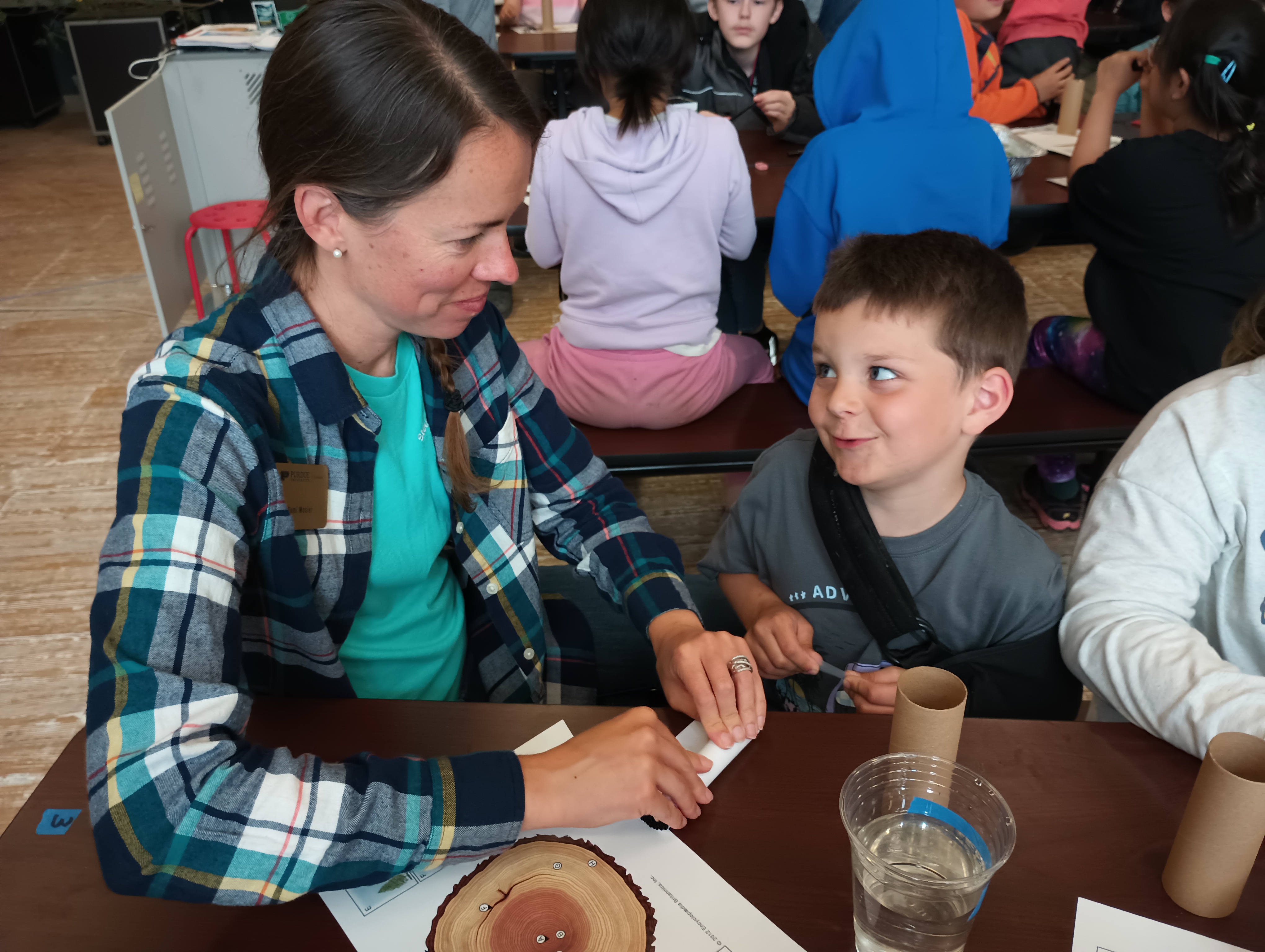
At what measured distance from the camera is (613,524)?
1.28 m

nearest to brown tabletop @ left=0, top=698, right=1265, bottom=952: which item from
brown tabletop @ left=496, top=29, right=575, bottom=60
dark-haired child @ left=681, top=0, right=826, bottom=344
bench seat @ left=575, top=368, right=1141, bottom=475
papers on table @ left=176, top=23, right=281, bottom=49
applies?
bench seat @ left=575, top=368, right=1141, bottom=475

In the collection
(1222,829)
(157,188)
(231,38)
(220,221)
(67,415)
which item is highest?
(231,38)

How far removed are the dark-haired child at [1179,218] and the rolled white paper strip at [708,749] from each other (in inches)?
61.3

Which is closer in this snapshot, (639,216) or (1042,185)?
(639,216)

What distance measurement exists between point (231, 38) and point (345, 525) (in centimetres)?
306

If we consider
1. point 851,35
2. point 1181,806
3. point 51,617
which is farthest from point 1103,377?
point 51,617

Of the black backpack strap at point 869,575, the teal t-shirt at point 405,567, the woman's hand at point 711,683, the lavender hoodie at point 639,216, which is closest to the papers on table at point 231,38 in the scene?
the lavender hoodie at point 639,216

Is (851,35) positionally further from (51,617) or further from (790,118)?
(51,617)

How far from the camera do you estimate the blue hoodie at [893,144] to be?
184 cm

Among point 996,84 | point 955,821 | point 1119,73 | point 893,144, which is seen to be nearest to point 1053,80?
point 996,84

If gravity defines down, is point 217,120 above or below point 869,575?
above

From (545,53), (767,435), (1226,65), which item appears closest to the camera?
(1226,65)

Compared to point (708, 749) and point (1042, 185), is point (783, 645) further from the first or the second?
point (1042, 185)

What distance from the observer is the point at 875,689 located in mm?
1120
